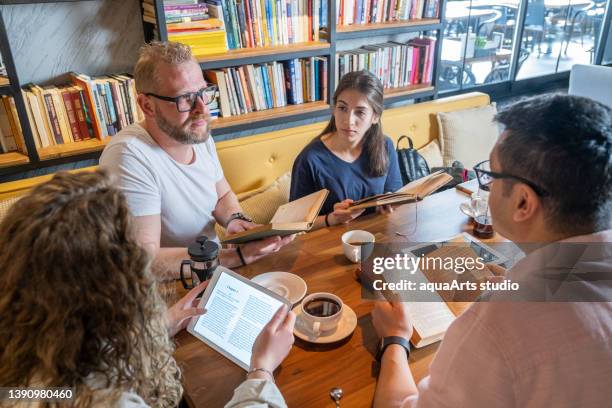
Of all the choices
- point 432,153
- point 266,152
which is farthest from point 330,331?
point 432,153

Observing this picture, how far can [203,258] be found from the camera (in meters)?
1.29

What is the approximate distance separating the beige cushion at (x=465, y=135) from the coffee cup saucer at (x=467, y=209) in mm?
1277

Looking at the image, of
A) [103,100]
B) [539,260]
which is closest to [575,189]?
[539,260]

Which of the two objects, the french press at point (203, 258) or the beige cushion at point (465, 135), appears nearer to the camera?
the french press at point (203, 258)

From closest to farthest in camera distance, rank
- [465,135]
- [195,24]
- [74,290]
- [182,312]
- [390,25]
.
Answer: [74,290]
[182,312]
[195,24]
[390,25]
[465,135]

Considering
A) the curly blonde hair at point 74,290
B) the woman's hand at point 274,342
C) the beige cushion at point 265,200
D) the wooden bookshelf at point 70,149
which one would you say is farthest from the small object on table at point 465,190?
the wooden bookshelf at point 70,149

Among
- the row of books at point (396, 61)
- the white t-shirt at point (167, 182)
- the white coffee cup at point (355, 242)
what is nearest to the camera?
the white coffee cup at point (355, 242)

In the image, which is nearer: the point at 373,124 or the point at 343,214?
the point at 343,214

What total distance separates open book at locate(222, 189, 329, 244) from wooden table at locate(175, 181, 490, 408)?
0.12 m

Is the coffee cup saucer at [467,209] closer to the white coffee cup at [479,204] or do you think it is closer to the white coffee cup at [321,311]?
the white coffee cup at [479,204]

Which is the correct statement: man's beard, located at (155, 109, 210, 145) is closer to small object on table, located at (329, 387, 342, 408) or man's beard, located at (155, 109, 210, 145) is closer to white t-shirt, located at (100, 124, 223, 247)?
white t-shirt, located at (100, 124, 223, 247)

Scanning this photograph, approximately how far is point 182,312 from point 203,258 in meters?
0.16

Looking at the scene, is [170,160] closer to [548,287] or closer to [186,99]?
[186,99]

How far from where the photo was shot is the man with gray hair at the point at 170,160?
155 centimetres
